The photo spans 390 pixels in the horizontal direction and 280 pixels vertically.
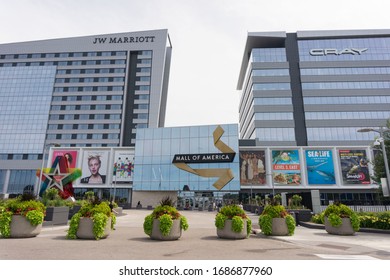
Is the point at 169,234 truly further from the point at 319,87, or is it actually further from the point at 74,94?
the point at 74,94

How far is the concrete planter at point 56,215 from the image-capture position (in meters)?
18.3

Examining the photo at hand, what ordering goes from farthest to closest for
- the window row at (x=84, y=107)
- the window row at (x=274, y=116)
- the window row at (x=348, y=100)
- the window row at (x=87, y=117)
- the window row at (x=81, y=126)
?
the window row at (x=84, y=107), the window row at (x=87, y=117), the window row at (x=81, y=126), the window row at (x=274, y=116), the window row at (x=348, y=100)

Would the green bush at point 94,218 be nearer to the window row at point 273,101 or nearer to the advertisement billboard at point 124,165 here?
the advertisement billboard at point 124,165

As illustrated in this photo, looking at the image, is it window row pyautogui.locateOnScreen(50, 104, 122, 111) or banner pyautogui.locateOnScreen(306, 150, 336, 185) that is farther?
window row pyautogui.locateOnScreen(50, 104, 122, 111)

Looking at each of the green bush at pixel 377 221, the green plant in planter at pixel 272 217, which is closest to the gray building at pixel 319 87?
the green bush at pixel 377 221

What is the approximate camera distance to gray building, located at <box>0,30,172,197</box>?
268 ft

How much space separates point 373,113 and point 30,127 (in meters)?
103

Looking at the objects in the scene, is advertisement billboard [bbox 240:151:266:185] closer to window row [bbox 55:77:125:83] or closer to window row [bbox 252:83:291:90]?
window row [bbox 252:83:291:90]

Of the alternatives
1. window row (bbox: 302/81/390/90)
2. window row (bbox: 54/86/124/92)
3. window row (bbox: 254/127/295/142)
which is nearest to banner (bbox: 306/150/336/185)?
window row (bbox: 254/127/295/142)

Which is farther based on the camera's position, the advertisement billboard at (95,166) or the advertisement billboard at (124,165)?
the advertisement billboard at (124,165)

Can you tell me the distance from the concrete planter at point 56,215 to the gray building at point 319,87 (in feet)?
161

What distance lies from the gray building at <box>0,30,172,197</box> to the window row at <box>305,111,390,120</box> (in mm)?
46474

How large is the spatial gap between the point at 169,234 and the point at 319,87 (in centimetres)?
7035
